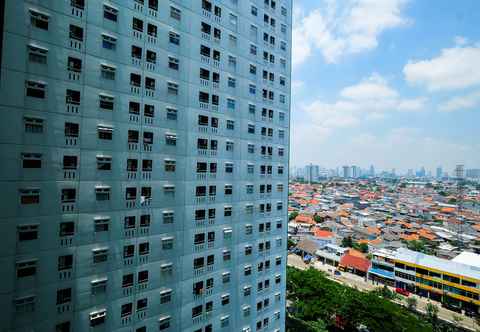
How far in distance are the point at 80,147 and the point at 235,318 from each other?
16.8 metres

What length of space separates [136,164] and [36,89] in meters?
5.65

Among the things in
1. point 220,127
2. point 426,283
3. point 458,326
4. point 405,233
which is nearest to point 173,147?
point 220,127

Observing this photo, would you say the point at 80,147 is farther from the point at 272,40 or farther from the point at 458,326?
the point at 458,326

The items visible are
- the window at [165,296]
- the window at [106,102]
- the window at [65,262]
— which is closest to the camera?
the window at [65,262]

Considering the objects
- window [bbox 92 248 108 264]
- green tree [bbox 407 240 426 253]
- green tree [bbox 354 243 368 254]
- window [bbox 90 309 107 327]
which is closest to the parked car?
green tree [bbox 354 243 368 254]

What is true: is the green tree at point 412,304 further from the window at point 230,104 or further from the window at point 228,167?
the window at point 230,104

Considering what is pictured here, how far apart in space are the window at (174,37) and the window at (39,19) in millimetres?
6324

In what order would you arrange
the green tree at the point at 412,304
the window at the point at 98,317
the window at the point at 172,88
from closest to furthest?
the window at the point at 98,317
the window at the point at 172,88
the green tree at the point at 412,304

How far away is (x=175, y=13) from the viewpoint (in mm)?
16203

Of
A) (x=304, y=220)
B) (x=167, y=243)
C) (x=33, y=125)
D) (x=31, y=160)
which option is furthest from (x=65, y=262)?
(x=304, y=220)

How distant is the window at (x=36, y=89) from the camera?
11.3m

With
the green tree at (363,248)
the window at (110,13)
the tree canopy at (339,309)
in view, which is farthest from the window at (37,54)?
the green tree at (363,248)

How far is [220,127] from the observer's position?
18.9 meters

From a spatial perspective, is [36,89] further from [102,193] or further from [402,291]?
[402,291]
